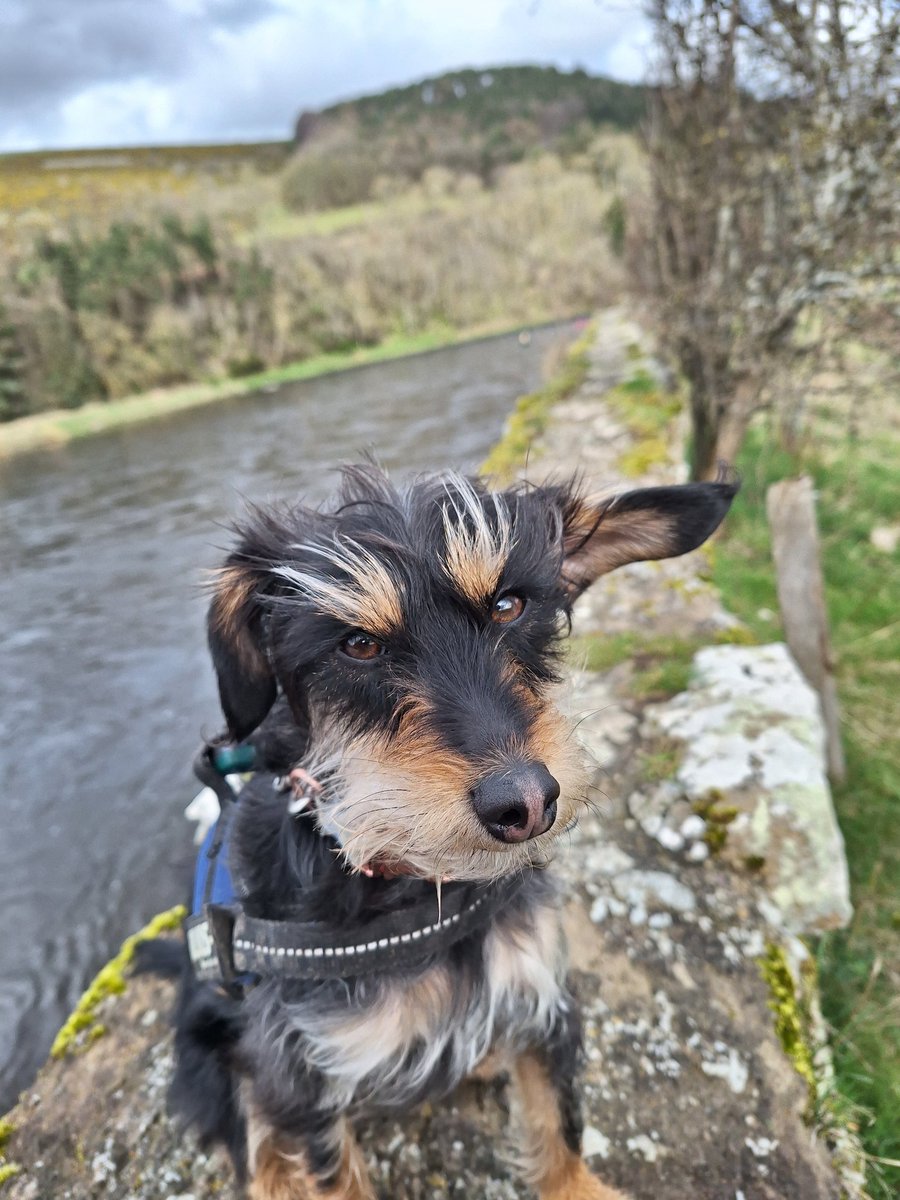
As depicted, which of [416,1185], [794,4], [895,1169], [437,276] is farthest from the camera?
[437,276]

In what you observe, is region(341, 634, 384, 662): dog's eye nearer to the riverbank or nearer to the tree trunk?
the tree trunk

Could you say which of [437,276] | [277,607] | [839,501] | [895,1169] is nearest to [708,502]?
[277,607]

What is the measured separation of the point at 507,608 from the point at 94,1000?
8.30 ft

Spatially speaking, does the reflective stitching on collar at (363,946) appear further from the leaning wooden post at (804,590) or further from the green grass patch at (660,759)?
the leaning wooden post at (804,590)

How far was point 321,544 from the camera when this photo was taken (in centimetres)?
194

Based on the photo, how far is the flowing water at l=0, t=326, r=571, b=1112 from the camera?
16.2ft

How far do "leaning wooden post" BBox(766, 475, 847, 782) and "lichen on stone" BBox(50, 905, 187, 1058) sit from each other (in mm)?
3808

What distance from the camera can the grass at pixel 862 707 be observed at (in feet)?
9.31

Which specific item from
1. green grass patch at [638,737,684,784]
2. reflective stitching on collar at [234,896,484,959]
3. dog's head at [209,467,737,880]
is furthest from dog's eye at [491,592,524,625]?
green grass patch at [638,737,684,784]

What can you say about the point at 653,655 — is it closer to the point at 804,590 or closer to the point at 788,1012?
the point at 804,590

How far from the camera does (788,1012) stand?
2539 millimetres

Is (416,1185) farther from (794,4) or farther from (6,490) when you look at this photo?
(6,490)

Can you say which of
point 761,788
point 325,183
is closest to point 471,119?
point 325,183

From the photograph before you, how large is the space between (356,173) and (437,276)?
48086 mm
